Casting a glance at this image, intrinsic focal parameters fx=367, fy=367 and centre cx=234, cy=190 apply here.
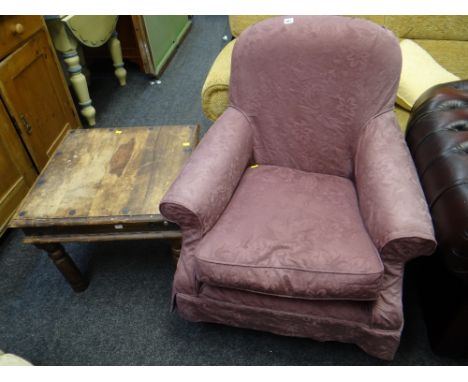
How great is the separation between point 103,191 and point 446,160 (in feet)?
3.39

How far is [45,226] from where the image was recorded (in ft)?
3.76

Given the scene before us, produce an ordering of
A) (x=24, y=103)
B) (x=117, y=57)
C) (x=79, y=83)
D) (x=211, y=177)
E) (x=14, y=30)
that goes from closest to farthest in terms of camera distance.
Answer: (x=211, y=177) < (x=14, y=30) < (x=24, y=103) < (x=79, y=83) < (x=117, y=57)

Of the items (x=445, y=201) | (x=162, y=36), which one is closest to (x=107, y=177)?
(x=445, y=201)

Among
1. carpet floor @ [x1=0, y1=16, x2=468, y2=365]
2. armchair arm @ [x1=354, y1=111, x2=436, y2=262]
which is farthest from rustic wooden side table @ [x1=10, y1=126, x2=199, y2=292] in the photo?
armchair arm @ [x1=354, y1=111, x2=436, y2=262]

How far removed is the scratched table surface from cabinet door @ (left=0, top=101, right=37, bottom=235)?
314 mm

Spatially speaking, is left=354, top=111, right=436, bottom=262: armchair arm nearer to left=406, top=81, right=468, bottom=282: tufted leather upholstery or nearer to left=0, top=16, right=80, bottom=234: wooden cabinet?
left=406, top=81, right=468, bottom=282: tufted leather upholstery

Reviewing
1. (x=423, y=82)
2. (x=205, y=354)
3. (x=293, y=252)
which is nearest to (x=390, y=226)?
(x=293, y=252)

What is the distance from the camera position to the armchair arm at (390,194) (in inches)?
34.7

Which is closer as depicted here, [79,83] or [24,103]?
[24,103]

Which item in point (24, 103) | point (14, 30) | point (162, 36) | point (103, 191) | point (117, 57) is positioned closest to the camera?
point (103, 191)

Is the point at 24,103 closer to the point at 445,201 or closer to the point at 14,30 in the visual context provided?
the point at 14,30

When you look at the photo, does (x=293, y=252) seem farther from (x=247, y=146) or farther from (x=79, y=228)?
(x=79, y=228)

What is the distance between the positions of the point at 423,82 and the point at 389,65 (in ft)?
1.30

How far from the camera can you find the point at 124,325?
1.30 meters
